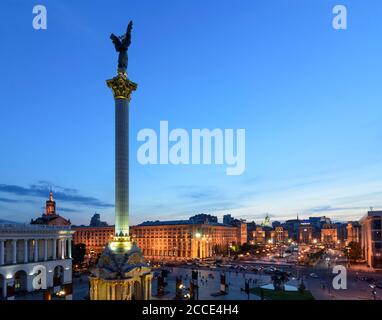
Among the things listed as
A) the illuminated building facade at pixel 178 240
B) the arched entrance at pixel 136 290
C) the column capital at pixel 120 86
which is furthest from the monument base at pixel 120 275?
the illuminated building facade at pixel 178 240

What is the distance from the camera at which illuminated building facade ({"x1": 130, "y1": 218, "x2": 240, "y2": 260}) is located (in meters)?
168

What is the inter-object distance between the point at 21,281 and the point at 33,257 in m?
5.06

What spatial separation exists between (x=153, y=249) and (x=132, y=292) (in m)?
133

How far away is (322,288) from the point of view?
2837 inches

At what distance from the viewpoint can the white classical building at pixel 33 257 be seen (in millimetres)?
67875

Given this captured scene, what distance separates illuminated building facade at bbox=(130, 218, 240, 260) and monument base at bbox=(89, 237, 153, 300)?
110775mm

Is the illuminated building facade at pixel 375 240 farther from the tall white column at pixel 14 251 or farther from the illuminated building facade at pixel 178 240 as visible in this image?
the tall white column at pixel 14 251

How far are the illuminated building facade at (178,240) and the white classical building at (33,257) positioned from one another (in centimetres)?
7895

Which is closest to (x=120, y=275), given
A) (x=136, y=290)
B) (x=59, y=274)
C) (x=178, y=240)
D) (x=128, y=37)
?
(x=136, y=290)
